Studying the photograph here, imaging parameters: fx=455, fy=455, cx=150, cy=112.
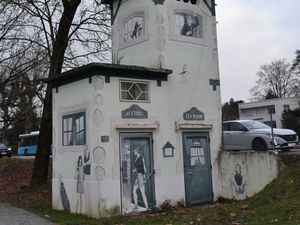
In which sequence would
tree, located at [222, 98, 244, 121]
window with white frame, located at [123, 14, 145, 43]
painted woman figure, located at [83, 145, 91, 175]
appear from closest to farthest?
painted woman figure, located at [83, 145, 91, 175]
window with white frame, located at [123, 14, 145, 43]
tree, located at [222, 98, 244, 121]

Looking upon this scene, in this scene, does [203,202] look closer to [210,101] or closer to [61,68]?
[210,101]

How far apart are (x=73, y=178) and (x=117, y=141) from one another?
2.05 m

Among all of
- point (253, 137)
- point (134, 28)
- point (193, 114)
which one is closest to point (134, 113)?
point (193, 114)

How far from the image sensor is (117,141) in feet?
44.1

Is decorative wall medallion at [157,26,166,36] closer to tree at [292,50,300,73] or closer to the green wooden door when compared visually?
the green wooden door

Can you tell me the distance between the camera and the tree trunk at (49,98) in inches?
782

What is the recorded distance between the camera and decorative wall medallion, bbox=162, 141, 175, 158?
14477mm

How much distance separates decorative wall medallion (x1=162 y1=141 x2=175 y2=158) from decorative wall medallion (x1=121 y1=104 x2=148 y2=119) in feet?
3.91

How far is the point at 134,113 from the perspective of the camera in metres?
13.9

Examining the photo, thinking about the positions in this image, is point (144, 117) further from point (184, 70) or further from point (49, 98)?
point (49, 98)

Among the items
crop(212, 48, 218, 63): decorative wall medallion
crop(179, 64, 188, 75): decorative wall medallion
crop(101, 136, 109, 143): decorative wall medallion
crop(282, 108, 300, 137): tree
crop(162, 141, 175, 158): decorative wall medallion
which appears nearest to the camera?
crop(101, 136, 109, 143): decorative wall medallion

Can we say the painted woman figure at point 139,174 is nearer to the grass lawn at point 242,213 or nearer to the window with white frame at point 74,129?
the grass lawn at point 242,213

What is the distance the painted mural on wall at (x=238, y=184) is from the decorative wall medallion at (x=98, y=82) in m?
5.48

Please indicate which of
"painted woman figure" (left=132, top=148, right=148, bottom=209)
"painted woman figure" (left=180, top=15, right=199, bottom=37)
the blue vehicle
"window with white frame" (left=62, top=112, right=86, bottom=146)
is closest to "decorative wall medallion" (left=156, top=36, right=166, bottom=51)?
"painted woman figure" (left=180, top=15, right=199, bottom=37)
